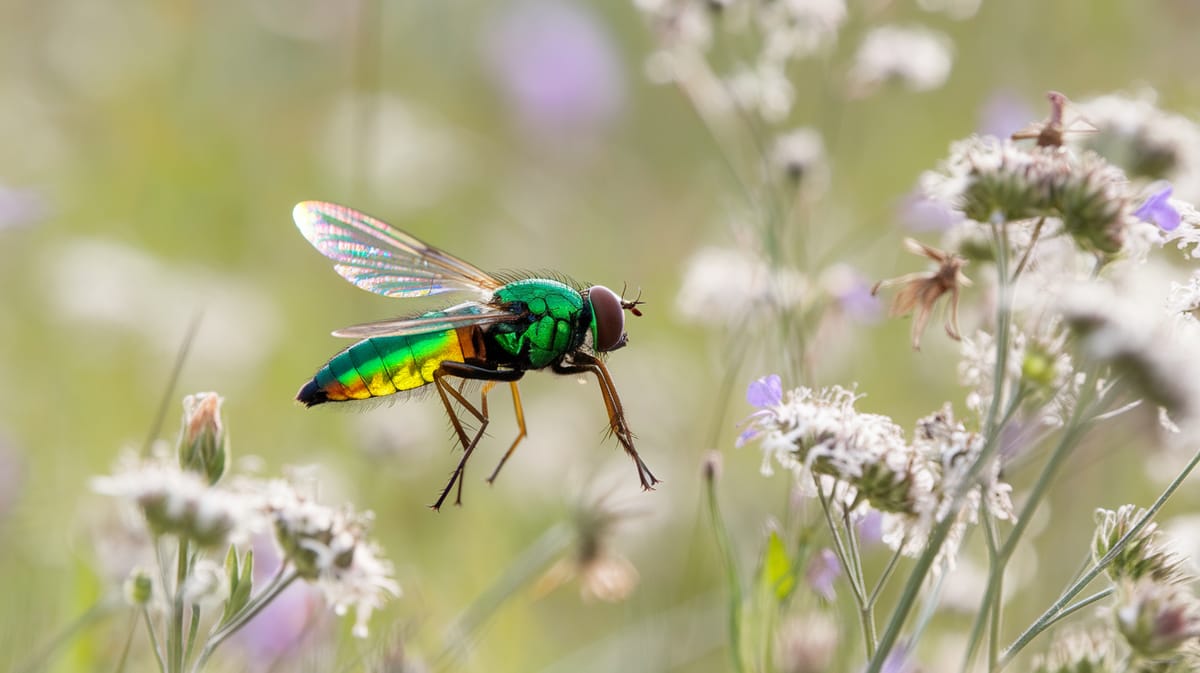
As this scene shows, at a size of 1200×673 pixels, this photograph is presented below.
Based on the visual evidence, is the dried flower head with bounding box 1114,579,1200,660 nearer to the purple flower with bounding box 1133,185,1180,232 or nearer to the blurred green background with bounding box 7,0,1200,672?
the purple flower with bounding box 1133,185,1180,232

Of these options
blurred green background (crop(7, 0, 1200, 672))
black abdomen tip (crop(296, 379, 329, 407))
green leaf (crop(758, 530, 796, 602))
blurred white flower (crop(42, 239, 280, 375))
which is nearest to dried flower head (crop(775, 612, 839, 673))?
green leaf (crop(758, 530, 796, 602))

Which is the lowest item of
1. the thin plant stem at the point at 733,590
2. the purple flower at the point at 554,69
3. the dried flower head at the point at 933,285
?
the thin plant stem at the point at 733,590

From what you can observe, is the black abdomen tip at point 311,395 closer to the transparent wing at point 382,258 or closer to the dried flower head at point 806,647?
the transparent wing at point 382,258

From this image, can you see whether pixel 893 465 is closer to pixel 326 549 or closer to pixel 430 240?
pixel 326 549

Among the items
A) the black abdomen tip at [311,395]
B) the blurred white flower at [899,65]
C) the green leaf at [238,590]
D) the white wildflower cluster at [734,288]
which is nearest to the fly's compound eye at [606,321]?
the white wildflower cluster at [734,288]

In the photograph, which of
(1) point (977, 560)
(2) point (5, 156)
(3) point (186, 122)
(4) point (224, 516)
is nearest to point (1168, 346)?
(4) point (224, 516)

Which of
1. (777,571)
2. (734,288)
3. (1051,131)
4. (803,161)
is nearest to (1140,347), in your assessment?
(1051,131)

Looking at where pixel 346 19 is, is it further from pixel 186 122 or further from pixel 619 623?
pixel 619 623
